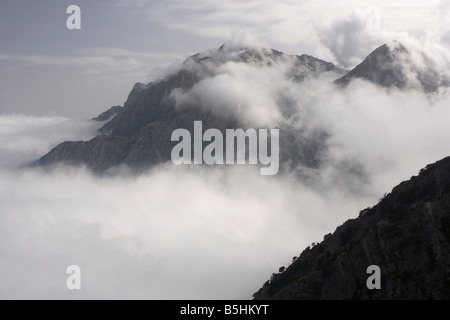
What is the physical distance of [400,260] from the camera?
4141 inches

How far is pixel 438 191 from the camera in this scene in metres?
125

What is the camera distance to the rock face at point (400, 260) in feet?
325

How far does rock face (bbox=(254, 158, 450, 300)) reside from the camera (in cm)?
9900

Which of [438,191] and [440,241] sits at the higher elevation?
[438,191]

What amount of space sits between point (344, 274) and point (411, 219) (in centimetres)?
2418
